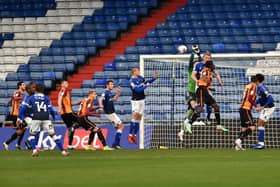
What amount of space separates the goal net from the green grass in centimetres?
655

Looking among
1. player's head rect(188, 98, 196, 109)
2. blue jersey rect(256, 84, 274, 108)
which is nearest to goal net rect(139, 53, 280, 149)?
player's head rect(188, 98, 196, 109)

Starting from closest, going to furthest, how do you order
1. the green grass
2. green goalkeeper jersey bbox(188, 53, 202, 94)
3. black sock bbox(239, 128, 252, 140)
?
the green grass → black sock bbox(239, 128, 252, 140) → green goalkeeper jersey bbox(188, 53, 202, 94)

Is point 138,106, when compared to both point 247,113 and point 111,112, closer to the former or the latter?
point 111,112

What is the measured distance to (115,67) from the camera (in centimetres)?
3184

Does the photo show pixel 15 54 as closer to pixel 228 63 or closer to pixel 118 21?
pixel 118 21

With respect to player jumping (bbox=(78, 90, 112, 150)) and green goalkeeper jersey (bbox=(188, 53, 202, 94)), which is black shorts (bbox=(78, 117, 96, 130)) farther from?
green goalkeeper jersey (bbox=(188, 53, 202, 94))

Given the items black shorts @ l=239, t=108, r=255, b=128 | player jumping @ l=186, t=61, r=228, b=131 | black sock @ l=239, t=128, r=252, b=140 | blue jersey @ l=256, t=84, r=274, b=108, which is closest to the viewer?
black sock @ l=239, t=128, r=252, b=140

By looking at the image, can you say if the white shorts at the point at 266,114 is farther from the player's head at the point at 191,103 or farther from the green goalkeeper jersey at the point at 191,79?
the green goalkeeper jersey at the point at 191,79

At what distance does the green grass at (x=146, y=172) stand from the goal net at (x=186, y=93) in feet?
21.5

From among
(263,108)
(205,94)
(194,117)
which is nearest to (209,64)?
(205,94)

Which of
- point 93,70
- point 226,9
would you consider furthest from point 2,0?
point 226,9

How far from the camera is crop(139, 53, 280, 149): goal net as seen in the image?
2417cm

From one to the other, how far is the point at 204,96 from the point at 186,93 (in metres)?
2.29

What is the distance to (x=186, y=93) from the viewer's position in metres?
25.2
